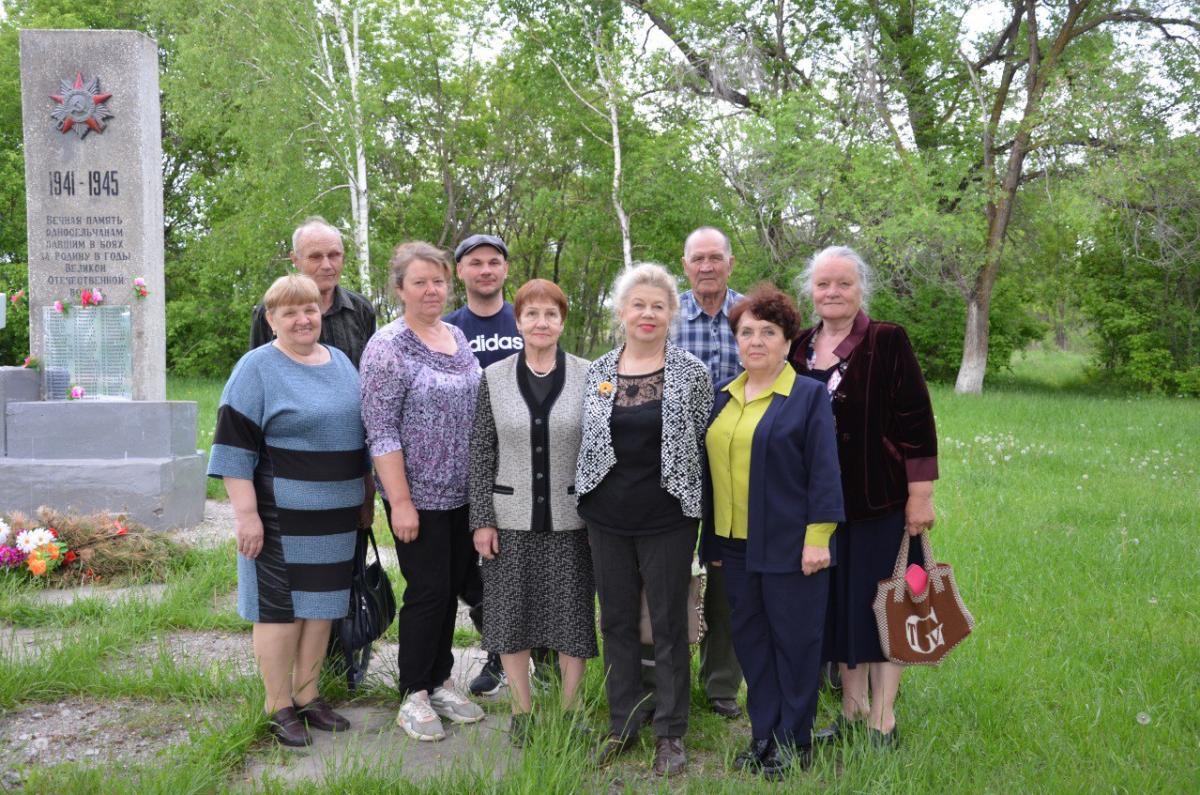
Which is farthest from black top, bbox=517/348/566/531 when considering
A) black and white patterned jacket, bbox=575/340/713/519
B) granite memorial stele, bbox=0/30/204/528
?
granite memorial stele, bbox=0/30/204/528

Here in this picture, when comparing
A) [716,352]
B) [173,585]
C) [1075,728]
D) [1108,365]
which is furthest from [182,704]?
[1108,365]

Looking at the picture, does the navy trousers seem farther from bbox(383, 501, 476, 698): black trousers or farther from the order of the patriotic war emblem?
the order of the patriotic war emblem

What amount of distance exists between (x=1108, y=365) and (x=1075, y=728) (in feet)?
76.8

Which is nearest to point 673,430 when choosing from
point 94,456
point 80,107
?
point 94,456

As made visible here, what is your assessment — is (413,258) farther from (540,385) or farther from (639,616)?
(639,616)

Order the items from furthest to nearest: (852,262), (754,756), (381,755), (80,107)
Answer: (80,107), (852,262), (754,756), (381,755)

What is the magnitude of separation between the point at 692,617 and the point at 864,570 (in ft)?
2.21

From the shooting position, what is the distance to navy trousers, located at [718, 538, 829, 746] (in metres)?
3.21

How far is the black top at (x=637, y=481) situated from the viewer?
128 inches

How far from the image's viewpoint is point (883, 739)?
3.34 meters

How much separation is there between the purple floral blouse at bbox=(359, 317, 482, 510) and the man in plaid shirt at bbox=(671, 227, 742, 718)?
112 centimetres

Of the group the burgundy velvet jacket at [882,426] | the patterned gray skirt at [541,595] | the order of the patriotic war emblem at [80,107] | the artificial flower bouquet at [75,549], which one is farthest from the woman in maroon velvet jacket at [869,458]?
the order of the patriotic war emblem at [80,107]

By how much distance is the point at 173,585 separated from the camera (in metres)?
5.41

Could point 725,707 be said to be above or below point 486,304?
below
